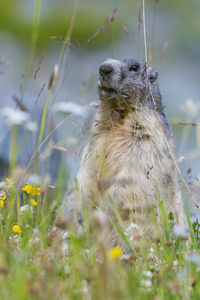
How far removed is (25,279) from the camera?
148 cm

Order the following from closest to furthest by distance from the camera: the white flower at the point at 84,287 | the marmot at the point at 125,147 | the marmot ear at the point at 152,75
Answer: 1. the white flower at the point at 84,287
2. the marmot at the point at 125,147
3. the marmot ear at the point at 152,75

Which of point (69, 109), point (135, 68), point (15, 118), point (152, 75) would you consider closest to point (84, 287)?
point (15, 118)

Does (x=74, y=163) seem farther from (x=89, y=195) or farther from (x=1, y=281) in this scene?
(x=1, y=281)

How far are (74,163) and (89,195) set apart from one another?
2.57ft

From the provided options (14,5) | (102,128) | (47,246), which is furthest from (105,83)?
(14,5)

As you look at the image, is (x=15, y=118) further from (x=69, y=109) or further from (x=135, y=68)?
(x=135, y=68)

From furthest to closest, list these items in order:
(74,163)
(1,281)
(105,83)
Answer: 1. (105,83)
2. (74,163)
3. (1,281)

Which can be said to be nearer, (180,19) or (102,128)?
(102,128)

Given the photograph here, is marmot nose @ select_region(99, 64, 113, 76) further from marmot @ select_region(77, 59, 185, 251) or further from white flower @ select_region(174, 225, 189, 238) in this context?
white flower @ select_region(174, 225, 189, 238)

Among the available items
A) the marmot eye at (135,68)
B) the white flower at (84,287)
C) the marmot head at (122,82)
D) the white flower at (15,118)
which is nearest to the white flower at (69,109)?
the white flower at (15,118)

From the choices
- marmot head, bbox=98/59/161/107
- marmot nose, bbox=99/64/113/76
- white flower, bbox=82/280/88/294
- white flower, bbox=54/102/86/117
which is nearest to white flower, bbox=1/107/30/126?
white flower, bbox=54/102/86/117

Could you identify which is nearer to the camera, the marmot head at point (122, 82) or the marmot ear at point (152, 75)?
the marmot head at point (122, 82)

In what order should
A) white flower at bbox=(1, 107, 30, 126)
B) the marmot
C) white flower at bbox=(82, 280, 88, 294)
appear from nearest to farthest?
1. white flower at bbox=(82, 280, 88, 294)
2. white flower at bbox=(1, 107, 30, 126)
3. the marmot

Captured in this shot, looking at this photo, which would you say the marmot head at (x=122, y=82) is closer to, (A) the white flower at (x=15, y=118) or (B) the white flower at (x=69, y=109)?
(B) the white flower at (x=69, y=109)
